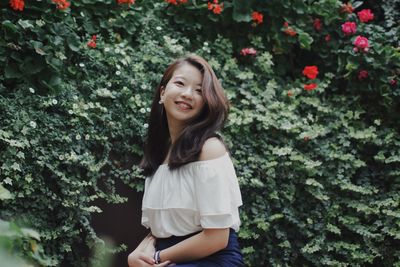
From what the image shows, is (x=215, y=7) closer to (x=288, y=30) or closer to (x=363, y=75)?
(x=288, y=30)

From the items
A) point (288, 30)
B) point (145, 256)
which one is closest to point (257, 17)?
point (288, 30)

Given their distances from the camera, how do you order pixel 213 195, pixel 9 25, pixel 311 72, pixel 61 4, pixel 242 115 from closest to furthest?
pixel 213 195, pixel 9 25, pixel 61 4, pixel 242 115, pixel 311 72

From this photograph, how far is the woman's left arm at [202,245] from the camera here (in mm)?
2020

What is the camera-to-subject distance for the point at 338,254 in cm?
340

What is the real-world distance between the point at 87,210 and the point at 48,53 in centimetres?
101

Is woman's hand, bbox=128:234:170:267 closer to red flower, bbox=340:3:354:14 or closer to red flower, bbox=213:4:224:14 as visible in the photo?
red flower, bbox=213:4:224:14

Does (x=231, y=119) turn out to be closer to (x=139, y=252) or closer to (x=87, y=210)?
(x=87, y=210)

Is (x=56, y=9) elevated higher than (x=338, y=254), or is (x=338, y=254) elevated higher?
(x=56, y=9)

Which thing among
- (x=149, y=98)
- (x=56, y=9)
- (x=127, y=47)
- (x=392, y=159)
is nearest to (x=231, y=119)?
(x=149, y=98)

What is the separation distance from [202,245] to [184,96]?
0.62 meters

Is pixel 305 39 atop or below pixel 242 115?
atop

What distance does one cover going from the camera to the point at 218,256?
6.86 ft

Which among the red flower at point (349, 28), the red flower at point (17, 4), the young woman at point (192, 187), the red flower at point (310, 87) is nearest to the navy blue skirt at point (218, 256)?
the young woman at point (192, 187)

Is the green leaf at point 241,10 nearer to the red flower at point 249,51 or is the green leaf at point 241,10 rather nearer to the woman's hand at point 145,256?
the red flower at point 249,51
